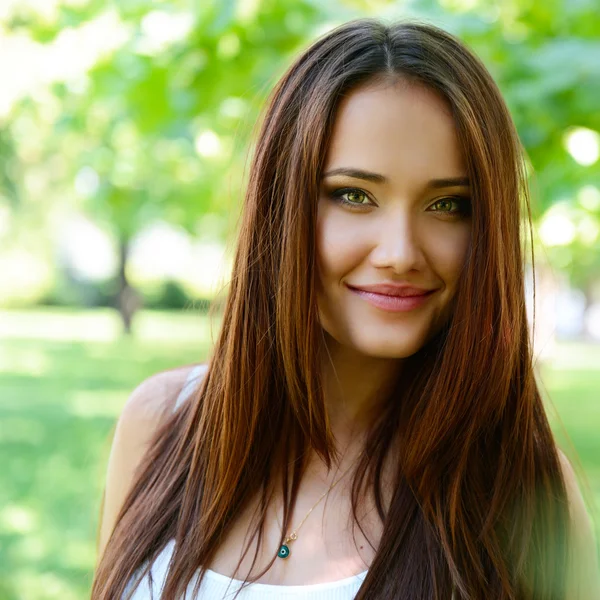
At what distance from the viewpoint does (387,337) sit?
1.78 meters

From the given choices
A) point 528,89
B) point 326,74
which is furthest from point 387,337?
point 528,89

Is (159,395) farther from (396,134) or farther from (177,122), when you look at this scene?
(177,122)

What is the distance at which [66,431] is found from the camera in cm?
918

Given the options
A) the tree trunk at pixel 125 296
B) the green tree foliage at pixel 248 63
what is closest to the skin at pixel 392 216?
the green tree foliage at pixel 248 63

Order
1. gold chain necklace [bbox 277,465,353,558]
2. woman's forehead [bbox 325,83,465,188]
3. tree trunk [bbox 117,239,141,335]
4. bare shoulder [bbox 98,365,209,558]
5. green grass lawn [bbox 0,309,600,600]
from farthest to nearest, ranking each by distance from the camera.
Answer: tree trunk [bbox 117,239,141,335], green grass lawn [bbox 0,309,600,600], bare shoulder [bbox 98,365,209,558], gold chain necklace [bbox 277,465,353,558], woman's forehead [bbox 325,83,465,188]

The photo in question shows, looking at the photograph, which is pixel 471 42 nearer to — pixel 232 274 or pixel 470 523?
pixel 232 274

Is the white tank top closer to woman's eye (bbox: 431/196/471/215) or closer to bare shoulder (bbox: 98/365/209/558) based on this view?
bare shoulder (bbox: 98/365/209/558)

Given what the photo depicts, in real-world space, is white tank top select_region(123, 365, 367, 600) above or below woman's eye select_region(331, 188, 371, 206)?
below

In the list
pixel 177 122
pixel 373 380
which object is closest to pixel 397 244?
pixel 373 380

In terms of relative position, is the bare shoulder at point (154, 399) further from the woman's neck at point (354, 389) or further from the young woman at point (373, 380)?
the woman's neck at point (354, 389)

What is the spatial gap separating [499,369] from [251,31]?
2.06 meters

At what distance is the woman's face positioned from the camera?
1695 millimetres

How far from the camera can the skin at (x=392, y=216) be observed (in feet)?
5.56

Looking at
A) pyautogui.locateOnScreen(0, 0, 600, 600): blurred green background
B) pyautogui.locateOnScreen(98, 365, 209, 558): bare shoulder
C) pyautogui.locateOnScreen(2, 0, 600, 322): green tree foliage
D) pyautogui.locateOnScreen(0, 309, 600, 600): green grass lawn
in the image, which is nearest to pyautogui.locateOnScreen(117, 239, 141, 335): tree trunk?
pyautogui.locateOnScreen(0, 309, 600, 600): green grass lawn
